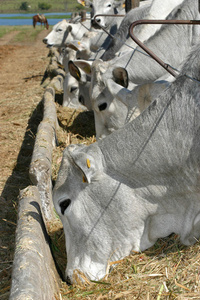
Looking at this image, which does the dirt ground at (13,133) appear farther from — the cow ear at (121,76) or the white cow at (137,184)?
the cow ear at (121,76)

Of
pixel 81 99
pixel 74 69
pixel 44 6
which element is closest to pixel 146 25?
pixel 74 69

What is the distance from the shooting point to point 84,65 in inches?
266

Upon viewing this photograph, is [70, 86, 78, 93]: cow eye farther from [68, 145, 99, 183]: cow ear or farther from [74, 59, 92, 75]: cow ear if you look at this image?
[68, 145, 99, 183]: cow ear

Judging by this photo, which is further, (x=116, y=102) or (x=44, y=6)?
(x=44, y=6)

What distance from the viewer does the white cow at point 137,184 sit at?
2.52 meters

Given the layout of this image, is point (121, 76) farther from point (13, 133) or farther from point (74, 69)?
point (13, 133)

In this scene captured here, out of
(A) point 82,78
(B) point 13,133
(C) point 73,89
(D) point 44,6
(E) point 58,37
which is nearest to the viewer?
(B) point 13,133

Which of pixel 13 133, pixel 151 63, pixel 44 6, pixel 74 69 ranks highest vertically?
pixel 151 63

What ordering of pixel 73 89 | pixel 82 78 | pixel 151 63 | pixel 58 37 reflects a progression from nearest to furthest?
1. pixel 151 63
2. pixel 82 78
3. pixel 73 89
4. pixel 58 37

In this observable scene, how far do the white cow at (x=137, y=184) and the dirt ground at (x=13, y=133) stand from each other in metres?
0.81

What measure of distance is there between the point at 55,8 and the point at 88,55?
50.9 metres

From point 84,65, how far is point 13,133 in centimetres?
171

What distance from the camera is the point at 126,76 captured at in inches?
198

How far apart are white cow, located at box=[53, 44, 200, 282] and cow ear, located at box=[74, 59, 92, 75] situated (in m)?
4.09
